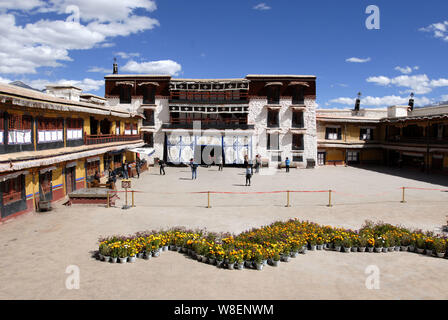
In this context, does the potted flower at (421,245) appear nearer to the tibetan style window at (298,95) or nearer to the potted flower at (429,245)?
the potted flower at (429,245)

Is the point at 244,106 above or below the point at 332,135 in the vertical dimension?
above

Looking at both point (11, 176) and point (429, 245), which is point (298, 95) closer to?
point (429, 245)

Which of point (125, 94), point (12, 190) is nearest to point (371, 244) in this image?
point (12, 190)

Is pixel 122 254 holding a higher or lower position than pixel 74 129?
lower

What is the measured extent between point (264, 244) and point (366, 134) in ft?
128

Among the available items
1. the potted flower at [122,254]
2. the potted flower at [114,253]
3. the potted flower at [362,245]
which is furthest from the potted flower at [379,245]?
the potted flower at [114,253]

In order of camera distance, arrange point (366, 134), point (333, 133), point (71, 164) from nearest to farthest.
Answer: point (71, 164) → point (333, 133) → point (366, 134)

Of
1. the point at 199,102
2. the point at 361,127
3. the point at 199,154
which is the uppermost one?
the point at 199,102

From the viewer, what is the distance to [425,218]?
657 inches

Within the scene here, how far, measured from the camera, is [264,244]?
11391 millimetres

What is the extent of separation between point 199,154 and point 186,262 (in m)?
31.4

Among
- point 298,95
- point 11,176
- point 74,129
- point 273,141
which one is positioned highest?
point 298,95
